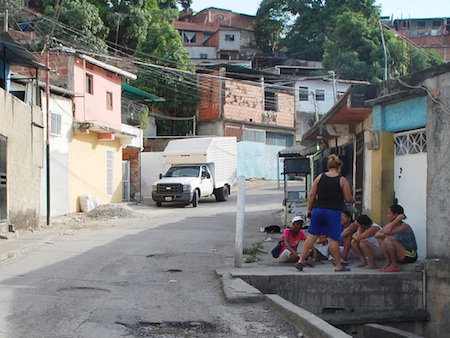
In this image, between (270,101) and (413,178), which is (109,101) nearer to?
(413,178)

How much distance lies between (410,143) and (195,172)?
18327 millimetres

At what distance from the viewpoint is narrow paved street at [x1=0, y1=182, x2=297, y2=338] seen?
5.86m

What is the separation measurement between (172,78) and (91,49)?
637cm

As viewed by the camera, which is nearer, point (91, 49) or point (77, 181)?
point (77, 181)

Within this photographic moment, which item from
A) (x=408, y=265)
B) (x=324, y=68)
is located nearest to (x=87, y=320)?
(x=408, y=265)

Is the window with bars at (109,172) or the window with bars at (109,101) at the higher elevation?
the window with bars at (109,101)

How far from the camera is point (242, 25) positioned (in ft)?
200

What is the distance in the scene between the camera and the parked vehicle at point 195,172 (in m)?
26.4

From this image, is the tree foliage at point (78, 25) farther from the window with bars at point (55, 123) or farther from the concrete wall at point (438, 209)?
the concrete wall at point (438, 209)

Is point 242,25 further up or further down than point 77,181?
further up

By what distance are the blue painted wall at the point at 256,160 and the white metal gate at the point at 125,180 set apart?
1308cm

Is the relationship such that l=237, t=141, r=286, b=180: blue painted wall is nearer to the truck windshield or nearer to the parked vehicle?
the parked vehicle

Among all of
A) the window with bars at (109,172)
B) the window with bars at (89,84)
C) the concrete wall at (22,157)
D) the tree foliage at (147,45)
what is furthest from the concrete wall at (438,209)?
the tree foliage at (147,45)

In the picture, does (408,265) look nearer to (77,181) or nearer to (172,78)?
(77,181)
